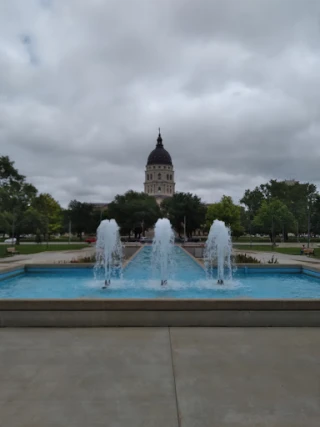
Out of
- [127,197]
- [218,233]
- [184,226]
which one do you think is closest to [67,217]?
[127,197]

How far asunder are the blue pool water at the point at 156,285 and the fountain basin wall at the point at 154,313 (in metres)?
3.40

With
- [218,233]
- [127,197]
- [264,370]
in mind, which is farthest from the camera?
[127,197]

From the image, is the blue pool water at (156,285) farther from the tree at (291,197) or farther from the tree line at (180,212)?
the tree at (291,197)

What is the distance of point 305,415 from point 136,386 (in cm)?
172

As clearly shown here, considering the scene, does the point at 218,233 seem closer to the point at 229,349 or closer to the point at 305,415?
the point at 229,349

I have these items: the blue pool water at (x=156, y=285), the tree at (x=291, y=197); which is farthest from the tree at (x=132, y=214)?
the blue pool water at (x=156, y=285)

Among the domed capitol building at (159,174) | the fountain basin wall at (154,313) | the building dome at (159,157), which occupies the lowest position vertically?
the fountain basin wall at (154,313)

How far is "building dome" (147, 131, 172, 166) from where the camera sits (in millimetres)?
138750

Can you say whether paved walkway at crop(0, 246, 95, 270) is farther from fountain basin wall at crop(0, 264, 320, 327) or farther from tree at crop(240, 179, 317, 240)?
tree at crop(240, 179, 317, 240)

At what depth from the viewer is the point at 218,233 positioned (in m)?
15.1

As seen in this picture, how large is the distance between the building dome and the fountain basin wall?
134m

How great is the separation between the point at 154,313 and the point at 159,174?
433 ft

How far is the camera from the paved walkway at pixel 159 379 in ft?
10.6

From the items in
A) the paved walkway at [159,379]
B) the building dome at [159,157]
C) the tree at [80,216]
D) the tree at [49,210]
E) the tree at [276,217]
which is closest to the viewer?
the paved walkway at [159,379]
